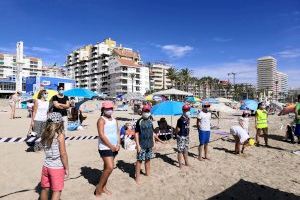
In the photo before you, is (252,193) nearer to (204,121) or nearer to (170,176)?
(170,176)

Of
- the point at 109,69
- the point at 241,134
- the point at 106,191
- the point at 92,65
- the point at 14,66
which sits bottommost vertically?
Answer: the point at 106,191

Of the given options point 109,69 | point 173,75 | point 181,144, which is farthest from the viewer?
point 173,75

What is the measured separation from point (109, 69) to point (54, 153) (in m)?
110

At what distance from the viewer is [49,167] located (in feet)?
14.9

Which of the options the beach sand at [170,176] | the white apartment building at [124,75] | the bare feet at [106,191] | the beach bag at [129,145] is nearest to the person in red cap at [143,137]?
the beach sand at [170,176]

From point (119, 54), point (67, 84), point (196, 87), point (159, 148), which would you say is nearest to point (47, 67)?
point (119, 54)

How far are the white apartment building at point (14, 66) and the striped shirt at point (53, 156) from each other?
149 meters

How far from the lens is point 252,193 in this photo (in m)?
6.72

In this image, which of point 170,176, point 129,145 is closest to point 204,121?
point 170,176

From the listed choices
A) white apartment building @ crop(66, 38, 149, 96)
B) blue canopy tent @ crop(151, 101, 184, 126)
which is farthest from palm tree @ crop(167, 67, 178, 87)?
blue canopy tent @ crop(151, 101, 184, 126)

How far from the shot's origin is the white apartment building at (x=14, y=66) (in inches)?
5797

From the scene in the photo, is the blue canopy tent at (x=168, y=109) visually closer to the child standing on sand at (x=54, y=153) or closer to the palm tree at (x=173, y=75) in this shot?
the child standing on sand at (x=54, y=153)

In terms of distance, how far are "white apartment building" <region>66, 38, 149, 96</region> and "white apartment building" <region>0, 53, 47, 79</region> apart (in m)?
24.7

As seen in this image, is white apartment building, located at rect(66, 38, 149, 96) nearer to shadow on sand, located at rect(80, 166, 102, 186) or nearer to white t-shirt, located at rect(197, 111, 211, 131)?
white t-shirt, located at rect(197, 111, 211, 131)
